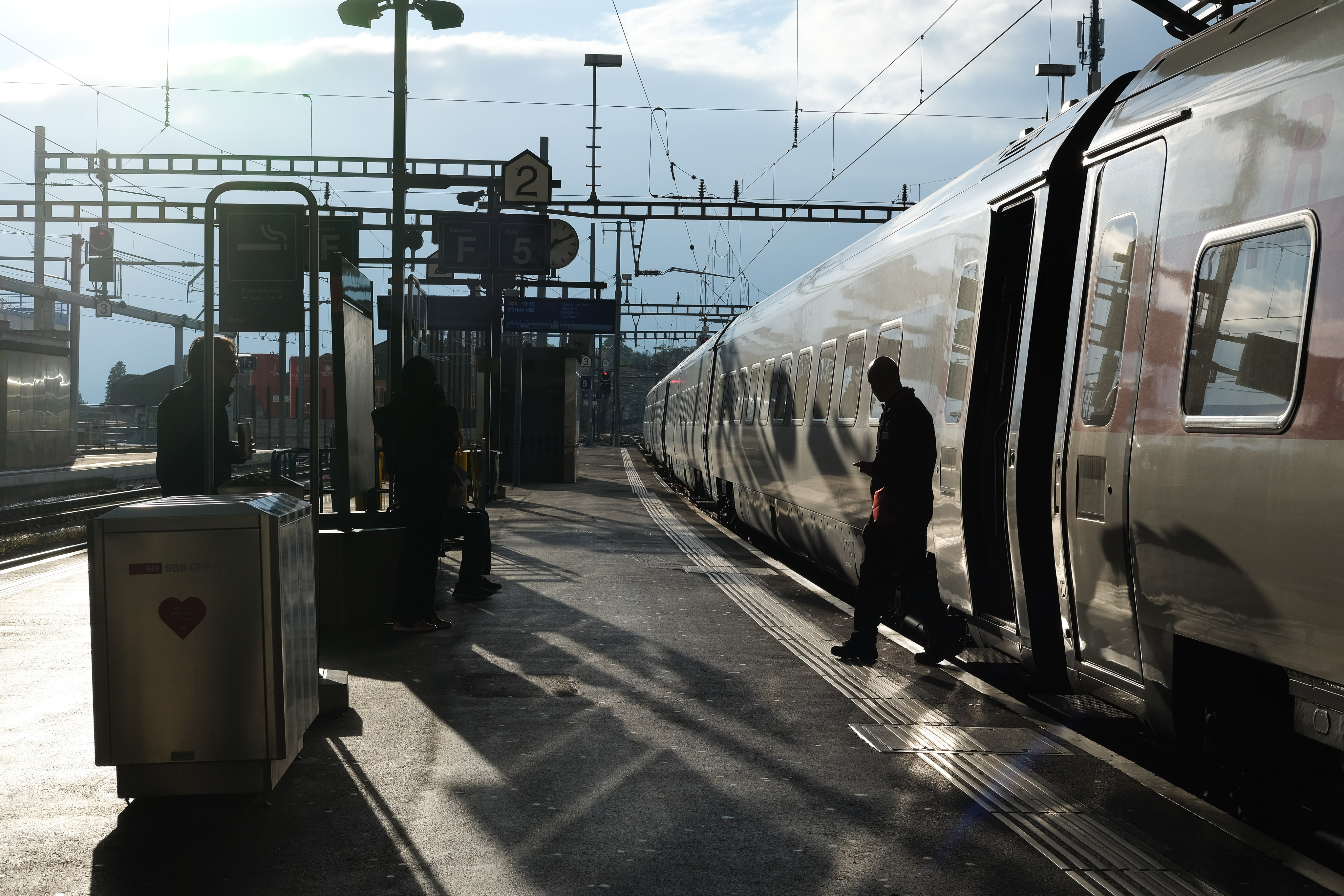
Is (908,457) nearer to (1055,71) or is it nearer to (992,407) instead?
(992,407)

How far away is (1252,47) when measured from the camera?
4.75 metres

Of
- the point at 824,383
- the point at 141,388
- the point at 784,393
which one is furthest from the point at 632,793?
the point at 141,388

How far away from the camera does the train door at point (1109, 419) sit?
5281mm

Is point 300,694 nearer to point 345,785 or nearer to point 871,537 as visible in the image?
point 345,785

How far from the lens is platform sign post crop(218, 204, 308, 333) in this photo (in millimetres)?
7238

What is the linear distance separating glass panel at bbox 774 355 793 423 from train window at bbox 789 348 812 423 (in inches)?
1.8

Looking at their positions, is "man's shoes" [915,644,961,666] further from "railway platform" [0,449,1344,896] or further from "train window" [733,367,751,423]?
"train window" [733,367,751,423]

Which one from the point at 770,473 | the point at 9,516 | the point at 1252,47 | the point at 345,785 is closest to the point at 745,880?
the point at 345,785

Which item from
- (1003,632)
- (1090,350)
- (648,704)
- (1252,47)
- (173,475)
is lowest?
(648,704)

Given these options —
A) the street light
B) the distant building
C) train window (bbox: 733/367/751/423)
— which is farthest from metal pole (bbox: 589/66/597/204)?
the distant building

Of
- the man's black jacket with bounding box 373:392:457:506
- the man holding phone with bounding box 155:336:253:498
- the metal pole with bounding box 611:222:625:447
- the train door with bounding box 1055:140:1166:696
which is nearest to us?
the train door with bounding box 1055:140:1166:696

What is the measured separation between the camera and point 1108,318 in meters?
5.68

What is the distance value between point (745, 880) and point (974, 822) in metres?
1.09

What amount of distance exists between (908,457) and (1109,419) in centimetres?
234
